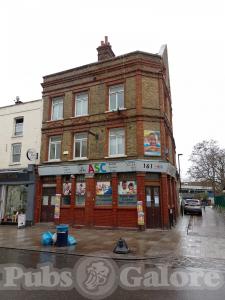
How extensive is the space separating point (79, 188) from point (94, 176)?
1567mm

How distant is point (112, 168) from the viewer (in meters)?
16.6

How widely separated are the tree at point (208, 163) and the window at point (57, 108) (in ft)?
111

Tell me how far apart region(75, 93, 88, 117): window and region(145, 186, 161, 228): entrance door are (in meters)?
7.97

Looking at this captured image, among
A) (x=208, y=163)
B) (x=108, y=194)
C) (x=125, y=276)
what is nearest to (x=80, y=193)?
(x=108, y=194)

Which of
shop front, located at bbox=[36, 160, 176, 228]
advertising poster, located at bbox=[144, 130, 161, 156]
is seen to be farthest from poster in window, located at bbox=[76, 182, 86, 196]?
advertising poster, located at bbox=[144, 130, 161, 156]

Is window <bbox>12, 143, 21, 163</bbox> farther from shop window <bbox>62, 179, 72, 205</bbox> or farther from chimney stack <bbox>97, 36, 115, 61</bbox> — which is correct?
chimney stack <bbox>97, 36, 115, 61</bbox>

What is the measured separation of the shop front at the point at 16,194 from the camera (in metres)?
19.2

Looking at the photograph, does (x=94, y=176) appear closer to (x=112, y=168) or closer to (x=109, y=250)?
(x=112, y=168)

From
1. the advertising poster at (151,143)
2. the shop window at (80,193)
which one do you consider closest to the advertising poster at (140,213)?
the advertising poster at (151,143)

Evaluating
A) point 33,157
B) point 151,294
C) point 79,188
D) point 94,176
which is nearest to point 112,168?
point 94,176

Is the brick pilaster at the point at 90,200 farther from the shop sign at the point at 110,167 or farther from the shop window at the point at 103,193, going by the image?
the shop sign at the point at 110,167

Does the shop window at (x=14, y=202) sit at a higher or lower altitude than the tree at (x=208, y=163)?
lower

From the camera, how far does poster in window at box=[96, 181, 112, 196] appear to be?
55.2ft

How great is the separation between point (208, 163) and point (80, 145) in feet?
112
